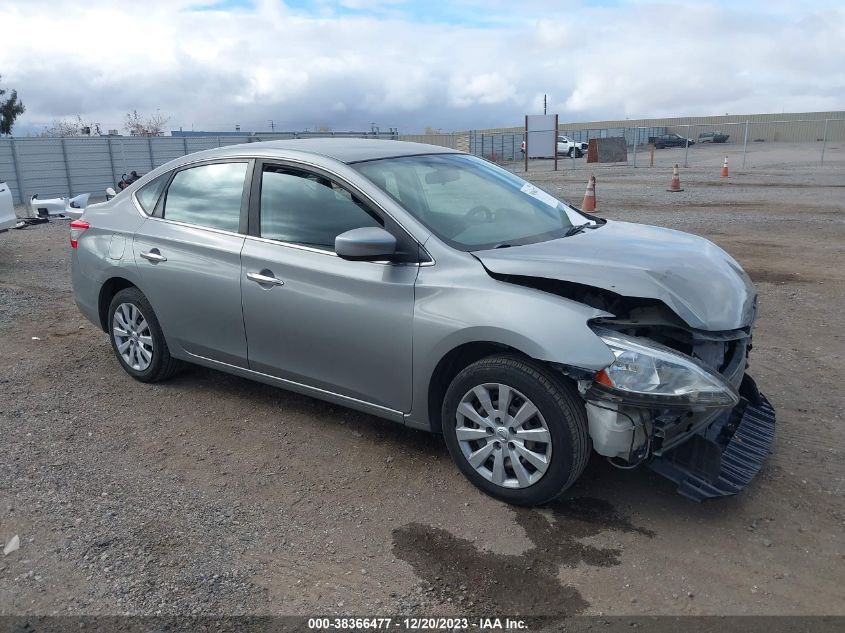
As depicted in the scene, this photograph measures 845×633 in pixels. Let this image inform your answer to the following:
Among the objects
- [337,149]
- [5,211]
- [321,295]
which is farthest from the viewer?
[5,211]

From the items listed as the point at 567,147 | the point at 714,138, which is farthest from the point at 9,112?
the point at 714,138

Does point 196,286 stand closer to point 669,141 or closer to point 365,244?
point 365,244

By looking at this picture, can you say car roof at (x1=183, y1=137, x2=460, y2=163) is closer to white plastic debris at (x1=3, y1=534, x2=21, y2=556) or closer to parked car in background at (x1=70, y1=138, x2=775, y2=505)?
parked car in background at (x1=70, y1=138, x2=775, y2=505)

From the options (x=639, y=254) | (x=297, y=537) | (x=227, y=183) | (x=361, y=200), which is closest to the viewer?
(x=297, y=537)

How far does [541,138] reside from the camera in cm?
3506

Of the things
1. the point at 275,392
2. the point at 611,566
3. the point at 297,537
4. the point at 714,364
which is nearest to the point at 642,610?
the point at 611,566

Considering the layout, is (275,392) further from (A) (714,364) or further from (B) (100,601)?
(A) (714,364)

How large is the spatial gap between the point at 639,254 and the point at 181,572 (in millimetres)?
2662

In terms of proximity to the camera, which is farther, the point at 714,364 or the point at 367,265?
the point at 367,265

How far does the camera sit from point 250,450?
4387 mm

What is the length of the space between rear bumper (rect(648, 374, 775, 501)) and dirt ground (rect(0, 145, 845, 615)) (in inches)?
7.9

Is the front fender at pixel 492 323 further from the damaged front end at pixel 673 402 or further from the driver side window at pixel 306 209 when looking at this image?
the driver side window at pixel 306 209

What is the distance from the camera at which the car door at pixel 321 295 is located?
3869mm

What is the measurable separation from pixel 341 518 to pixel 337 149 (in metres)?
2.20
